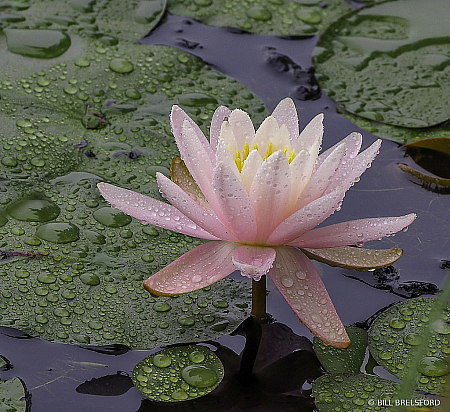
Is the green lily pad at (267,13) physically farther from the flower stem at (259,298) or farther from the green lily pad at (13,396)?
the green lily pad at (13,396)

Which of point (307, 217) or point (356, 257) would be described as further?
point (356, 257)

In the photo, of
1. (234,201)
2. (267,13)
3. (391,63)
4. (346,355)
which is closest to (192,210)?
(234,201)

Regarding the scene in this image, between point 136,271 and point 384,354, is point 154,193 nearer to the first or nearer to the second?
point 136,271

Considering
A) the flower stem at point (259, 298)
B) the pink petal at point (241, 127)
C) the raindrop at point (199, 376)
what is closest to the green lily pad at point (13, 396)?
the raindrop at point (199, 376)

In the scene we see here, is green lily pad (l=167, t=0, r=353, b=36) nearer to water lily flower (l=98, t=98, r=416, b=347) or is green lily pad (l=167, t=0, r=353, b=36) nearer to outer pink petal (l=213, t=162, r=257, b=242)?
water lily flower (l=98, t=98, r=416, b=347)

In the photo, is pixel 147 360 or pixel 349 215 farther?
pixel 349 215

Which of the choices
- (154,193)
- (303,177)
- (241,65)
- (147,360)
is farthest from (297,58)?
(147,360)

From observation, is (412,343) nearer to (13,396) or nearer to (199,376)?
(199,376)
